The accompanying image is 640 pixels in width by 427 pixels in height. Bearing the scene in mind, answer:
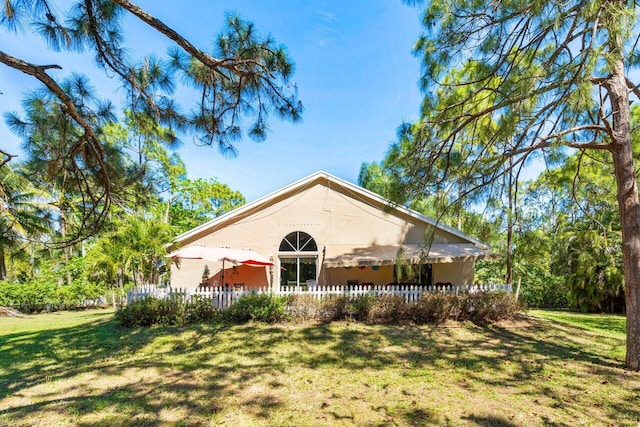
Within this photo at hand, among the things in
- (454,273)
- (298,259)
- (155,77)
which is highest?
(155,77)

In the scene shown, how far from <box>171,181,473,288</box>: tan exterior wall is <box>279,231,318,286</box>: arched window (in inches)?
9.2

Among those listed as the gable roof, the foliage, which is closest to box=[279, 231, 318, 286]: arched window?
the gable roof

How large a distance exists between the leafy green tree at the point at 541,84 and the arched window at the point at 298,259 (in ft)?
27.4

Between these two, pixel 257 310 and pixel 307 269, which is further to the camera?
pixel 307 269

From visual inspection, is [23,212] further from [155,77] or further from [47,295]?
[47,295]

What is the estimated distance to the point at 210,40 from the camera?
5.52 metres

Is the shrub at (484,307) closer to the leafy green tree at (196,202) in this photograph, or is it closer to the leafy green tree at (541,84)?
the leafy green tree at (541,84)

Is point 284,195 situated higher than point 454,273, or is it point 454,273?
point 284,195

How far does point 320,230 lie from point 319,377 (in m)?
9.69

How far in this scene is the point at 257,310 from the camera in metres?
11.0

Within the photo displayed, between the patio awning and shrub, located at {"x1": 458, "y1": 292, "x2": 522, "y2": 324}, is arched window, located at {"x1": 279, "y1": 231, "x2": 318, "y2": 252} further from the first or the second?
shrub, located at {"x1": 458, "y1": 292, "x2": 522, "y2": 324}

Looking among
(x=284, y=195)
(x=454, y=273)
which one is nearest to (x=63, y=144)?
(x=284, y=195)

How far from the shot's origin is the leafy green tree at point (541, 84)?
4.93 m

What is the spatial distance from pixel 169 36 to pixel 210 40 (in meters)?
0.91
